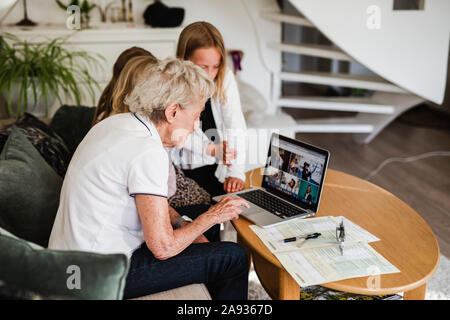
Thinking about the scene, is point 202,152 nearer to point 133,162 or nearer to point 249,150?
point 133,162

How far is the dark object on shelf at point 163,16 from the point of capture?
3.29 metres

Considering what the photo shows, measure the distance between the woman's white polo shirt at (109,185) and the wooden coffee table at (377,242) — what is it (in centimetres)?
40

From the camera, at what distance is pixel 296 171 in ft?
5.25

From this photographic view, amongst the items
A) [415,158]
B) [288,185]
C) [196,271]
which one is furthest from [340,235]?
[415,158]

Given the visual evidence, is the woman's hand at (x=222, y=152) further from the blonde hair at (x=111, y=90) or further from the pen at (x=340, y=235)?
the pen at (x=340, y=235)

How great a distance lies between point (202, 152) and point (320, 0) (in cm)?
160

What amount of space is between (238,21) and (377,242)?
274 centimetres

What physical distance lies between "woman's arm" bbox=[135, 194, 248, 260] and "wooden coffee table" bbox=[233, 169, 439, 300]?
0.15m

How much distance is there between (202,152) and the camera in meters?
2.04

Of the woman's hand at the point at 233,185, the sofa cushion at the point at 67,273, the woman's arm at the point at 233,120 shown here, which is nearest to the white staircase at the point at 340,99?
the woman's arm at the point at 233,120

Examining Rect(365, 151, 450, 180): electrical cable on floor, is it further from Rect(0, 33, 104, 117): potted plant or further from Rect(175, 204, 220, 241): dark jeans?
Rect(0, 33, 104, 117): potted plant

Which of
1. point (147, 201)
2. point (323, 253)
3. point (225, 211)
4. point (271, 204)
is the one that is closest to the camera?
point (147, 201)

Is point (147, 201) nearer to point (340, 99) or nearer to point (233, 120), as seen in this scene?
point (233, 120)
